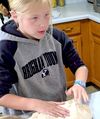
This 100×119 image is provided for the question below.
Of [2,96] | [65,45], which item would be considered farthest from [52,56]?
[2,96]

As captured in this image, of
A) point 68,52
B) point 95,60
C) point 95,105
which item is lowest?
point 95,60

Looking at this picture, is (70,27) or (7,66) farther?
(70,27)

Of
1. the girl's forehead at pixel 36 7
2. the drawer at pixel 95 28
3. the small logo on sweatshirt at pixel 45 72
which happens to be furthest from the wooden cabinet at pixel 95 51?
the girl's forehead at pixel 36 7

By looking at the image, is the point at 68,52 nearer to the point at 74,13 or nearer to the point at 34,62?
the point at 34,62

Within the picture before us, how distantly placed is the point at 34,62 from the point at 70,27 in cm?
130

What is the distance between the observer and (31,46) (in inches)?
44.6

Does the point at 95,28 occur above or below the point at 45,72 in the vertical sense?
below

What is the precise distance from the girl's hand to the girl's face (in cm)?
28

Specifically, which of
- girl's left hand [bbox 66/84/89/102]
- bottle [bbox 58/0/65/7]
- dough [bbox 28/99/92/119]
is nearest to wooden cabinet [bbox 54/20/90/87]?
bottle [bbox 58/0/65/7]

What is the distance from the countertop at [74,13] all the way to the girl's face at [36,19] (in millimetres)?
1191

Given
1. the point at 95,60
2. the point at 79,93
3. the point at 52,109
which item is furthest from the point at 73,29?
the point at 52,109

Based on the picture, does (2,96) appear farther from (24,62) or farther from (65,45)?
(65,45)

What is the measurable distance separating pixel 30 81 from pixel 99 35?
1.37 metres

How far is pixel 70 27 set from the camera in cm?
236
